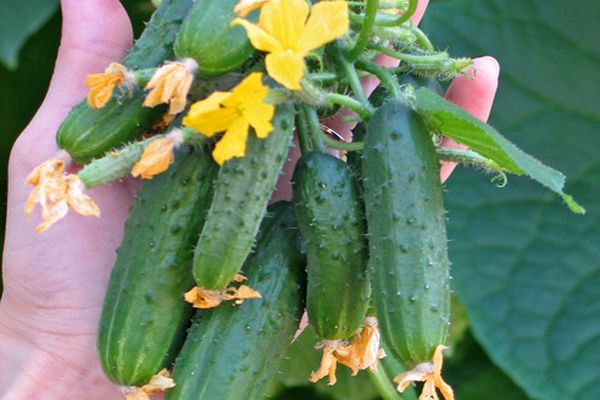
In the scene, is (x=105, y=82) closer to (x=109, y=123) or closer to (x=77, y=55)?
(x=109, y=123)

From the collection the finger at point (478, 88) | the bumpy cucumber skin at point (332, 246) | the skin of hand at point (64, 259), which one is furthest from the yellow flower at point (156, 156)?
the finger at point (478, 88)

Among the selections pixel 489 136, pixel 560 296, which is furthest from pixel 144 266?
pixel 560 296

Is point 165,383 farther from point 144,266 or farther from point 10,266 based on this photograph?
point 10,266

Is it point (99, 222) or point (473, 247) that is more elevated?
point (99, 222)

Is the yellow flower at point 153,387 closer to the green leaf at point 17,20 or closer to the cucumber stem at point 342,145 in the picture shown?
the cucumber stem at point 342,145

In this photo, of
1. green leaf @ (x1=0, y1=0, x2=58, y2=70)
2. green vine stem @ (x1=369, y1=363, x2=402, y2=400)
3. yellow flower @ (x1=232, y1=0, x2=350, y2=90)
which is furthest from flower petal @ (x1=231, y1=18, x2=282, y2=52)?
green vine stem @ (x1=369, y1=363, x2=402, y2=400)

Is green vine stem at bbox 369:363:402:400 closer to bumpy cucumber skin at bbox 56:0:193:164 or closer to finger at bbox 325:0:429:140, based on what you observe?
finger at bbox 325:0:429:140
